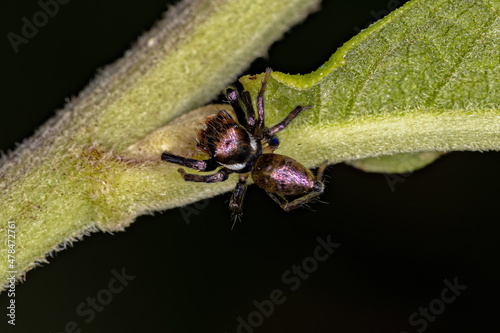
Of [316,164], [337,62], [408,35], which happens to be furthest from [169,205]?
[408,35]

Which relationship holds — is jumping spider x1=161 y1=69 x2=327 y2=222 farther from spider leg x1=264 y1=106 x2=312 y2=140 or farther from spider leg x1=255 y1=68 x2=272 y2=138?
spider leg x1=264 y1=106 x2=312 y2=140

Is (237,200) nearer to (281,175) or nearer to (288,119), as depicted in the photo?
(281,175)

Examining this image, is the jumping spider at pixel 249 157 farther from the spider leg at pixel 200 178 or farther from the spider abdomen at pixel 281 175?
the spider leg at pixel 200 178

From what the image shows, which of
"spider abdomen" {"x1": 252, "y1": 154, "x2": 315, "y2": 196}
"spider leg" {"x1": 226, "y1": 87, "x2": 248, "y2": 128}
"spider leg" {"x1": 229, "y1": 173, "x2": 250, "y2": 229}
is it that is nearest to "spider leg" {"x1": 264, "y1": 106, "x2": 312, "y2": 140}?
"spider leg" {"x1": 226, "y1": 87, "x2": 248, "y2": 128}

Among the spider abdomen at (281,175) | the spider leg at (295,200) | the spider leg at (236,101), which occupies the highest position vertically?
the spider leg at (236,101)

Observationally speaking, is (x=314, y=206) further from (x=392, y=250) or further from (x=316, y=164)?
(x=316, y=164)

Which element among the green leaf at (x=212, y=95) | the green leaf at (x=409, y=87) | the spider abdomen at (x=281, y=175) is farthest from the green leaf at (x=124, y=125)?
the spider abdomen at (x=281, y=175)

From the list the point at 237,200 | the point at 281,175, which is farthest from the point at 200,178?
the point at 237,200
